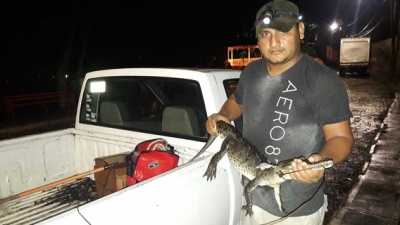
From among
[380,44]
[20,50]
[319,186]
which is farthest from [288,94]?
[380,44]

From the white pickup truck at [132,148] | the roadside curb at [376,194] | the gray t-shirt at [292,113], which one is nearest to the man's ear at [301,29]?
the gray t-shirt at [292,113]

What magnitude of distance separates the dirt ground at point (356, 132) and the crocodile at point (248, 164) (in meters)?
2.65

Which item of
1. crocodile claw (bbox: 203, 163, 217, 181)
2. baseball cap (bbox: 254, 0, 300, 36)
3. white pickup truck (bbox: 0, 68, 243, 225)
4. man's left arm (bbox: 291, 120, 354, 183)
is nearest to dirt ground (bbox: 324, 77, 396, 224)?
white pickup truck (bbox: 0, 68, 243, 225)

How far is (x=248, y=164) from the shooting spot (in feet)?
7.40

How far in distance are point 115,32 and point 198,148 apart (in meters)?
19.4

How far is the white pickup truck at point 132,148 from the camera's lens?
1909 millimetres

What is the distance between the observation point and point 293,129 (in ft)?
6.44

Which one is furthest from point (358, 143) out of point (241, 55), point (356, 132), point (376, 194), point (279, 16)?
point (241, 55)

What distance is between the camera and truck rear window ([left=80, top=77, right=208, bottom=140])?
309cm

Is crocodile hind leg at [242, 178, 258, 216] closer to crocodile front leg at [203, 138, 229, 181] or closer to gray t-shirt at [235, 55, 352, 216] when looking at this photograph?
gray t-shirt at [235, 55, 352, 216]

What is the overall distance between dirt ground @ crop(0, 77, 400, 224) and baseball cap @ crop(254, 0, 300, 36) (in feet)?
11.0

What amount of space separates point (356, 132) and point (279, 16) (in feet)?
26.6

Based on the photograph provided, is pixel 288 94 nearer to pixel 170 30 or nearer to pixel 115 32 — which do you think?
pixel 115 32

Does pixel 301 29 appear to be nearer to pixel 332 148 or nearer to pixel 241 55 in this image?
pixel 332 148
